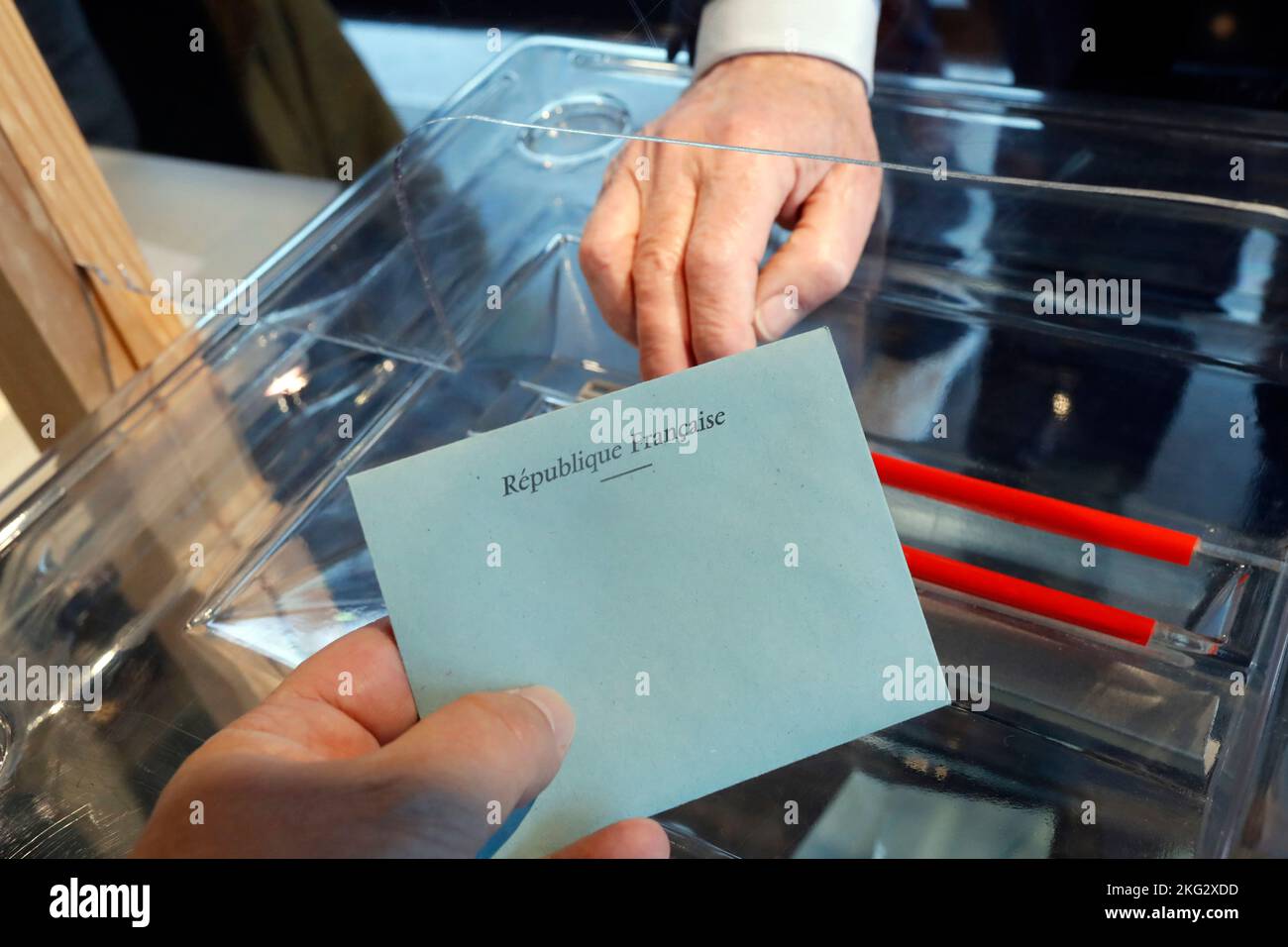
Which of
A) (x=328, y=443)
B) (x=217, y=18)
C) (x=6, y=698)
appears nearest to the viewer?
(x=6, y=698)

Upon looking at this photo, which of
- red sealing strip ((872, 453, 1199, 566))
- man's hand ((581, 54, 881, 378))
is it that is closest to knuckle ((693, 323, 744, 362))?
man's hand ((581, 54, 881, 378))

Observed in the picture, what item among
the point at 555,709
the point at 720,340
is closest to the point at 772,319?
the point at 720,340

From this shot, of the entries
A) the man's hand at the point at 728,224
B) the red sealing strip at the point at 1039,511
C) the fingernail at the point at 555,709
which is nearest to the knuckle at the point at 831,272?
the man's hand at the point at 728,224

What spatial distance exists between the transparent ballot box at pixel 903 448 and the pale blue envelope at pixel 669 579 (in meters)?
0.07

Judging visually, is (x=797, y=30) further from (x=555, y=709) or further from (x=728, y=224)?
(x=555, y=709)

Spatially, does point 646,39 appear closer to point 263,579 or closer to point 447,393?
point 447,393

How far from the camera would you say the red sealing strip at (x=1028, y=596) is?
524mm

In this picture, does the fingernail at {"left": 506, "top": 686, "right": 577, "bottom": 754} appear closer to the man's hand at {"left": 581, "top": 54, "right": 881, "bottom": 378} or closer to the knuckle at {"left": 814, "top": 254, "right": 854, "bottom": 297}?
the man's hand at {"left": 581, "top": 54, "right": 881, "bottom": 378}

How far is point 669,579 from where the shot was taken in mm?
452

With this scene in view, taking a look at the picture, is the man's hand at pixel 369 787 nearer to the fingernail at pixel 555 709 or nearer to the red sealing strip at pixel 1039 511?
the fingernail at pixel 555 709

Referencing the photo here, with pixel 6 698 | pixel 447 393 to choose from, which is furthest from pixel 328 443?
pixel 6 698

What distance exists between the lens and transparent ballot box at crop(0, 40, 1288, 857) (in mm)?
494

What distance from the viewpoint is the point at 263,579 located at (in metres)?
0.64

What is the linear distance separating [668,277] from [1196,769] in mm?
395
